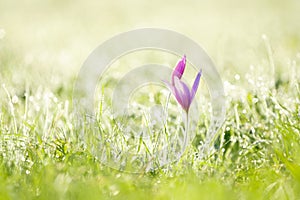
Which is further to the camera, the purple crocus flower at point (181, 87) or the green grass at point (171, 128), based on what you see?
the purple crocus flower at point (181, 87)

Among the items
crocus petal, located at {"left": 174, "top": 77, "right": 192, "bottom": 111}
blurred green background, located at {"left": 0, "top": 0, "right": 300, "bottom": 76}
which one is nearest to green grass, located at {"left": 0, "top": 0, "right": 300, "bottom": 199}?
blurred green background, located at {"left": 0, "top": 0, "right": 300, "bottom": 76}

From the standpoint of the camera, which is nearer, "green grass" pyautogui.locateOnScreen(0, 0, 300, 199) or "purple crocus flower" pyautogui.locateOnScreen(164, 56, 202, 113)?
"green grass" pyautogui.locateOnScreen(0, 0, 300, 199)

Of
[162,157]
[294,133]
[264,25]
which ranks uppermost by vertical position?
[264,25]

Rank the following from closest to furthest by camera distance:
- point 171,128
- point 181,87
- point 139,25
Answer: point 181,87 < point 171,128 < point 139,25

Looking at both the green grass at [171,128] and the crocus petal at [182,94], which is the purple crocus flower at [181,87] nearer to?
the crocus petal at [182,94]

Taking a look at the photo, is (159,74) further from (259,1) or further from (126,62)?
(259,1)

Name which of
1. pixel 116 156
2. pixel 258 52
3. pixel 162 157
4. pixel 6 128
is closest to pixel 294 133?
pixel 162 157

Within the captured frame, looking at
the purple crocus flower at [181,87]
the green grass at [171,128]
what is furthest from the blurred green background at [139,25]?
the purple crocus flower at [181,87]

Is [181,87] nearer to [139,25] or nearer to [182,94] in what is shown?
[182,94]

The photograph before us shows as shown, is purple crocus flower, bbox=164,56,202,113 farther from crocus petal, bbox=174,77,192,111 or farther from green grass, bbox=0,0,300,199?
green grass, bbox=0,0,300,199

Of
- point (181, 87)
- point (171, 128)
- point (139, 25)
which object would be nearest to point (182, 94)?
point (181, 87)

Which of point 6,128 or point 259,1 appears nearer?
point 6,128
